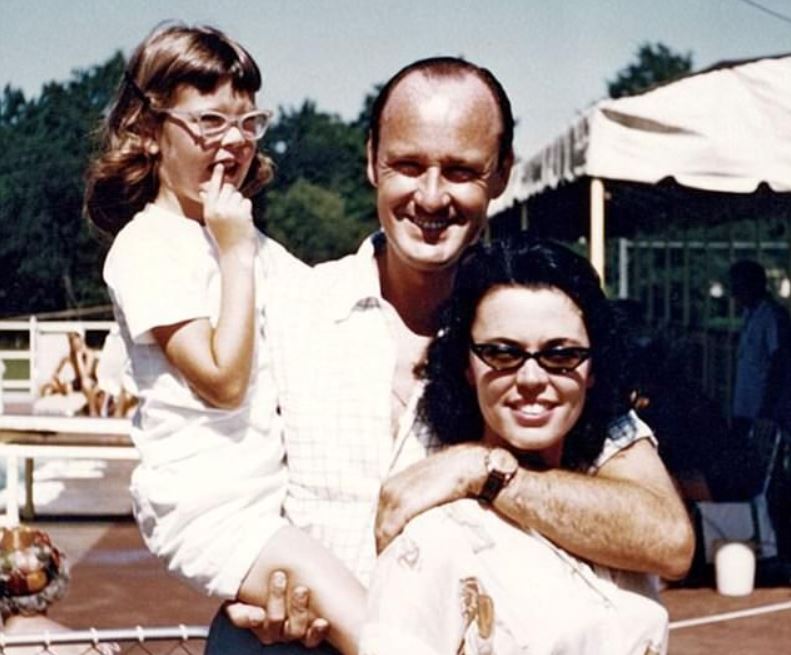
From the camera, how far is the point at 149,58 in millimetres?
2574

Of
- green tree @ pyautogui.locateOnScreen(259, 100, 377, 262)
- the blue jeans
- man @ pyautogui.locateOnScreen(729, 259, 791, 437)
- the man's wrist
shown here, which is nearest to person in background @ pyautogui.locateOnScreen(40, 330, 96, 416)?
man @ pyautogui.locateOnScreen(729, 259, 791, 437)

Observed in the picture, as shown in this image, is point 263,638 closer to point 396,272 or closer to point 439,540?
point 439,540

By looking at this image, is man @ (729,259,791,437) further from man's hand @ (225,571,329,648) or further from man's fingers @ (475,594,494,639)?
man's fingers @ (475,594,494,639)

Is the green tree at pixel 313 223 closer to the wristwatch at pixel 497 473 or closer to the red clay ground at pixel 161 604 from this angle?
the red clay ground at pixel 161 604

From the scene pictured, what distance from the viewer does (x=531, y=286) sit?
2.06m

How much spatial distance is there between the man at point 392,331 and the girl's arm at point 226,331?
100 millimetres

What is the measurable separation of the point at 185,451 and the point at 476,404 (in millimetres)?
461

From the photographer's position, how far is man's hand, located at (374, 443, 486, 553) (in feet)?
6.66

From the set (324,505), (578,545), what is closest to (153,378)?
(324,505)

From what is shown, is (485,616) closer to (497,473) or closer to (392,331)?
(497,473)

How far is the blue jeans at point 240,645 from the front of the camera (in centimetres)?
234

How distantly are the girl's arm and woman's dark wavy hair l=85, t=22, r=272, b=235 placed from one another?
23 cm

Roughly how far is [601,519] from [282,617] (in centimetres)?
56

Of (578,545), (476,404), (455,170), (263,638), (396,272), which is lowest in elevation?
(263,638)
